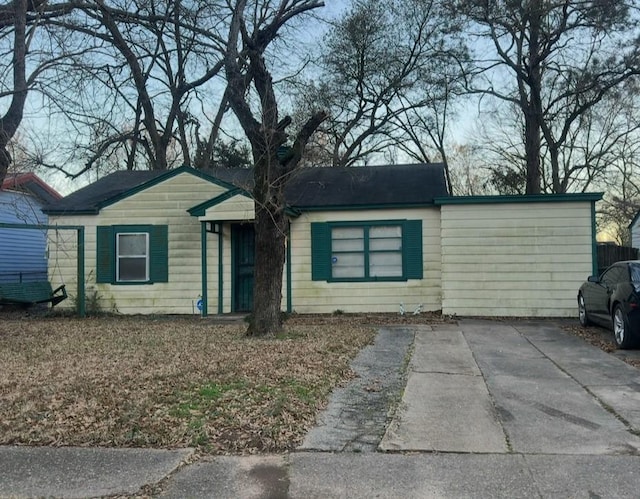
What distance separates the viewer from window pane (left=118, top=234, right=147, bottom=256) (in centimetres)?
1479

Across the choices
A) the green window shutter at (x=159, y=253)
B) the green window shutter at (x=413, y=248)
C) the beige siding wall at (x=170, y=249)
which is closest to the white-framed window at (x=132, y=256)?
the green window shutter at (x=159, y=253)

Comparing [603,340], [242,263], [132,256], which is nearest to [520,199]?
[603,340]

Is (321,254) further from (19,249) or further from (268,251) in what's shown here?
(19,249)

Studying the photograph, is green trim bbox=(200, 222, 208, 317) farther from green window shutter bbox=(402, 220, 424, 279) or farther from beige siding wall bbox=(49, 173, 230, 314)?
green window shutter bbox=(402, 220, 424, 279)

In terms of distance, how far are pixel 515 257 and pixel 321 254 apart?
4.61m

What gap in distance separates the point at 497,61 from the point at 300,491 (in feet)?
79.3

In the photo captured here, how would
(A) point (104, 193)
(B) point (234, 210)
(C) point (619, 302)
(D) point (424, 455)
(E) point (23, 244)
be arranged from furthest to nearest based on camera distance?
(E) point (23, 244) → (A) point (104, 193) → (B) point (234, 210) → (C) point (619, 302) → (D) point (424, 455)

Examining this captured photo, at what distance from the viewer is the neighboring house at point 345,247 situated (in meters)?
13.2

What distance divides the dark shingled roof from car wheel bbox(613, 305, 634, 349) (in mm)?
5331

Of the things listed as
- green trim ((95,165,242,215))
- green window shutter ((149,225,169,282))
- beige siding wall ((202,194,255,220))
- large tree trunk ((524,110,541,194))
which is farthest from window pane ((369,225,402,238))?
large tree trunk ((524,110,541,194))

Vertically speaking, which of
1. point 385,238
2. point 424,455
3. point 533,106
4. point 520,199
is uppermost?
point 533,106

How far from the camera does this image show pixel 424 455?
4.51 m

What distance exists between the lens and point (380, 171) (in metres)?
16.1

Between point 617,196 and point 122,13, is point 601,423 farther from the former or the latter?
point 617,196
